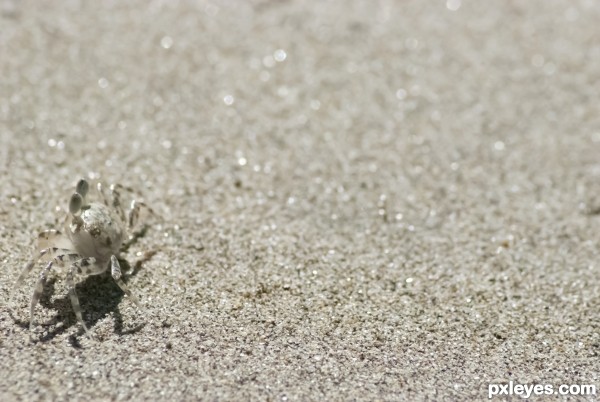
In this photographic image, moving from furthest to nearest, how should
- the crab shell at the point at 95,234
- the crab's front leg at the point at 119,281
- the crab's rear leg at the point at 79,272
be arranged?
the crab shell at the point at 95,234, the crab's front leg at the point at 119,281, the crab's rear leg at the point at 79,272

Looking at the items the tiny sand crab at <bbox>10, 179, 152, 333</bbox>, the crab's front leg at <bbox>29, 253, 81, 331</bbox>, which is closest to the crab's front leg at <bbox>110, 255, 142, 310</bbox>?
the tiny sand crab at <bbox>10, 179, 152, 333</bbox>

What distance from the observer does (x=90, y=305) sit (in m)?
2.10

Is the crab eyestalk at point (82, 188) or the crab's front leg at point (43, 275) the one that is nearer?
the crab's front leg at point (43, 275)

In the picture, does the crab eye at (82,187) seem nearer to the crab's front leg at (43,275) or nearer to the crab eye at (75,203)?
the crab eye at (75,203)

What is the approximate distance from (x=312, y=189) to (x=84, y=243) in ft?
2.90

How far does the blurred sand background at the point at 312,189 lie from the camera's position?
1981mm

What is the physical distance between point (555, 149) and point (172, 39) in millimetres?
1767

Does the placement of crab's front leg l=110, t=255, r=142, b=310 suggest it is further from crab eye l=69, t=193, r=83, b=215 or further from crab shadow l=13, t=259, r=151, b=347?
crab eye l=69, t=193, r=83, b=215

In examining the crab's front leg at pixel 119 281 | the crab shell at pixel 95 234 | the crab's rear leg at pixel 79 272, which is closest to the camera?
the crab's rear leg at pixel 79 272

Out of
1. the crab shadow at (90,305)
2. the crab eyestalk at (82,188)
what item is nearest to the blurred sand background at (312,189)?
the crab shadow at (90,305)

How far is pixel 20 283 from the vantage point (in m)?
2.06

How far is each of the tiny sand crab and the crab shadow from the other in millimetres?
45

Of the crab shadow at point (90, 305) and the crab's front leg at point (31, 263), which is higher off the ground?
the crab's front leg at point (31, 263)

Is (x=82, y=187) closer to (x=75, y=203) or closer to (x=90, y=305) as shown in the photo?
(x=75, y=203)
